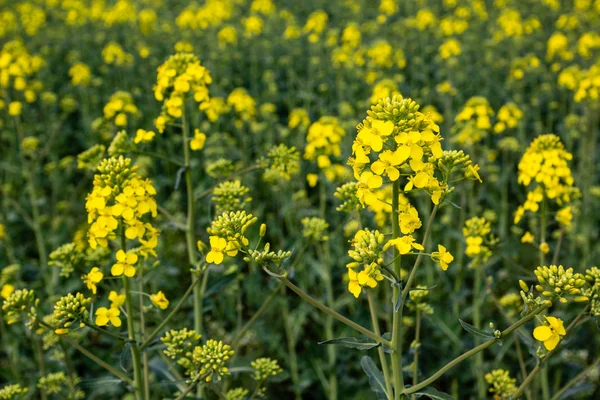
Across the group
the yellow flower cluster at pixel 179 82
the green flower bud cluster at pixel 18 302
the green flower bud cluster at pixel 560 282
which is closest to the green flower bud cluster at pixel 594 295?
the green flower bud cluster at pixel 560 282

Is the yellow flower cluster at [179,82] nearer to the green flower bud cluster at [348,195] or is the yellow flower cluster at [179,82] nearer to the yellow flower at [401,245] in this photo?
the green flower bud cluster at [348,195]

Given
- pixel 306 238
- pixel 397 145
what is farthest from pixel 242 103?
pixel 397 145

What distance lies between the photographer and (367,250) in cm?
206

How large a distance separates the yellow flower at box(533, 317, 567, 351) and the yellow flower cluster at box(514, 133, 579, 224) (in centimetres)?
129

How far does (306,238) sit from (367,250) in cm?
245

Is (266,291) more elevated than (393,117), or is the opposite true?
(393,117)

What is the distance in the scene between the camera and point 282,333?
502 cm

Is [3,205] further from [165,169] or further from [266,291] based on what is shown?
[266,291]

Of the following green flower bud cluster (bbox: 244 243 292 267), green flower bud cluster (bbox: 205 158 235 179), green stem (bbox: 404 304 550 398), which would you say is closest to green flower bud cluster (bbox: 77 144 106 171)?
green flower bud cluster (bbox: 205 158 235 179)

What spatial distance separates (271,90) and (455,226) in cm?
339

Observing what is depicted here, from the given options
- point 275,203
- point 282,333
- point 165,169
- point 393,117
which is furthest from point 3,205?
point 393,117

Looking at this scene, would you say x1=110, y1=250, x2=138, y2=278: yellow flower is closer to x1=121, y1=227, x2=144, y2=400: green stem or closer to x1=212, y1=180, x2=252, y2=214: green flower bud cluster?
x1=121, y1=227, x2=144, y2=400: green stem

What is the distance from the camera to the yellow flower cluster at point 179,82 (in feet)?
11.1

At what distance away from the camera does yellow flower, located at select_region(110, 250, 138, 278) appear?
99.4 inches
